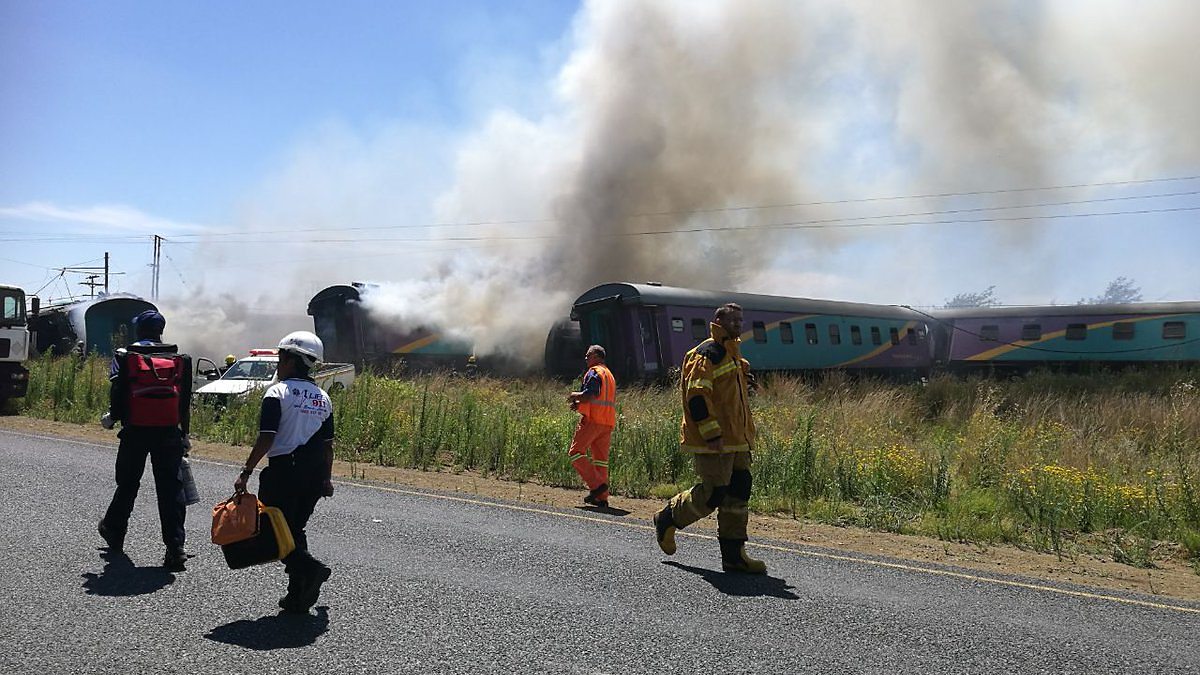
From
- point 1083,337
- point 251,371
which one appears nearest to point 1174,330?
point 1083,337

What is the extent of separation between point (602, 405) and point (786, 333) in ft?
52.9

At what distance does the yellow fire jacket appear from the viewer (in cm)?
637

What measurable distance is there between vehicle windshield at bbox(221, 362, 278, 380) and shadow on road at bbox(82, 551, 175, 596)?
39.6 feet

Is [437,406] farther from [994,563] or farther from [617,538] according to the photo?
[994,563]

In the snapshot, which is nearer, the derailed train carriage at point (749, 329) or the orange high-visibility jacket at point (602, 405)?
the orange high-visibility jacket at point (602, 405)

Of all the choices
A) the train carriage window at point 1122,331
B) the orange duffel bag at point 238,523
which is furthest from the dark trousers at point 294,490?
the train carriage window at point 1122,331

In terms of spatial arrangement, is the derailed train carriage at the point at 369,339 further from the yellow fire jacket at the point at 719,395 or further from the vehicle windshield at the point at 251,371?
the yellow fire jacket at the point at 719,395

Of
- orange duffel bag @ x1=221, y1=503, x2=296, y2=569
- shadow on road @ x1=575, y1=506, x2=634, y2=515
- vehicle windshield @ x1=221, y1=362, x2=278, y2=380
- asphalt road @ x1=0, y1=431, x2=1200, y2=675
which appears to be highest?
vehicle windshield @ x1=221, y1=362, x2=278, y2=380

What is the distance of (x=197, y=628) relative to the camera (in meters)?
4.61

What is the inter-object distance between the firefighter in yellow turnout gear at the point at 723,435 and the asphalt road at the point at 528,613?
0.97ft

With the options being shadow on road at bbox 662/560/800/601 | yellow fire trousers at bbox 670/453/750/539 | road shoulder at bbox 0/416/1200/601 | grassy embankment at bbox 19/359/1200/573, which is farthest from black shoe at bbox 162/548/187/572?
grassy embankment at bbox 19/359/1200/573

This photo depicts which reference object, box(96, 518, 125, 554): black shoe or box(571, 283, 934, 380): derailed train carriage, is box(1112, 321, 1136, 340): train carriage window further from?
box(96, 518, 125, 554): black shoe

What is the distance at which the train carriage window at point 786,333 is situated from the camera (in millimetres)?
24750

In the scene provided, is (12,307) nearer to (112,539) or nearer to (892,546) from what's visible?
(112,539)
